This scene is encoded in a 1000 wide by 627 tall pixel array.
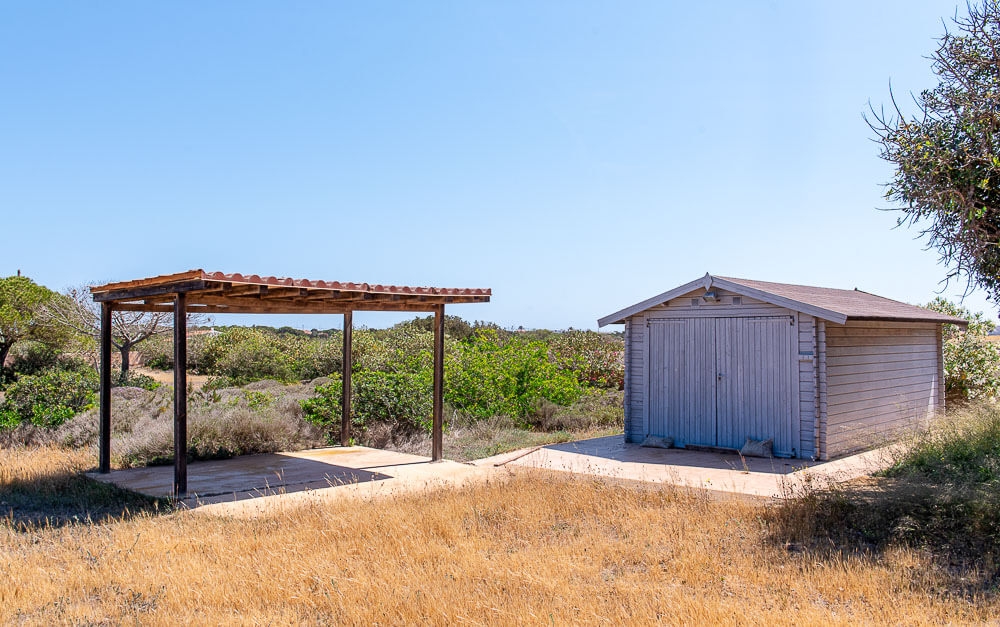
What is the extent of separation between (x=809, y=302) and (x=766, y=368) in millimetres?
1179

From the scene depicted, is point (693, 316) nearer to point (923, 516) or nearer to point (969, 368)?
point (923, 516)

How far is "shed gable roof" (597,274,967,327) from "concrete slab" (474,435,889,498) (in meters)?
2.09

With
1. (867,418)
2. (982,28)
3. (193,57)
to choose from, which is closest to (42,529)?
(193,57)

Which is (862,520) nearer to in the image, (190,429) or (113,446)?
(190,429)

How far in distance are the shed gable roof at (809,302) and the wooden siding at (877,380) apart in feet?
0.88

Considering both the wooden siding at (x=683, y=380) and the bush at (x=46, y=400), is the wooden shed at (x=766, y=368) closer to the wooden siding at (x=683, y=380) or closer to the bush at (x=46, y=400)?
the wooden siding at (x=683, y=380)

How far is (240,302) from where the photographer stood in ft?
32.3

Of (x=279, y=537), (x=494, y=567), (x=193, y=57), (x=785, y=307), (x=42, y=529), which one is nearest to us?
(x=494, y=567)

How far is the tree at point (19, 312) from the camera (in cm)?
1847

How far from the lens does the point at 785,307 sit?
34.4 feet

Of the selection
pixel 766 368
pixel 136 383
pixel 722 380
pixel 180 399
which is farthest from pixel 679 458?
pixel 136 383

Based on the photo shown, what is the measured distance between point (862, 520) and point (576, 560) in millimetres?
2811

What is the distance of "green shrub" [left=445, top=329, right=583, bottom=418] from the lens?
571 inches

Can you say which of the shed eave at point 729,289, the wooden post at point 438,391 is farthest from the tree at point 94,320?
the shed eave at point 729,289
